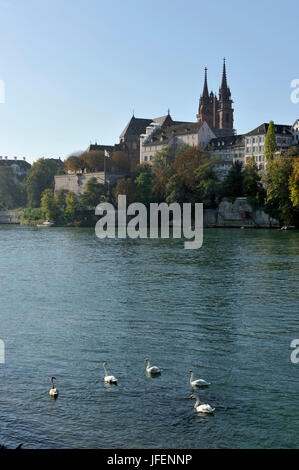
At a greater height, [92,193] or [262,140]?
[262,140]

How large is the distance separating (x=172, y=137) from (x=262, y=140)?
24.6m

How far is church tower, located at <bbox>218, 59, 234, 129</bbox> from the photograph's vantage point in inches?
5753

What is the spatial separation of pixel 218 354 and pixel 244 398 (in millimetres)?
3393

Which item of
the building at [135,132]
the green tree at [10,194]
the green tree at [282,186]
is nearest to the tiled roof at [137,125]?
the building at [135,132]

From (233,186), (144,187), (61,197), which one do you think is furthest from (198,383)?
(61,197)

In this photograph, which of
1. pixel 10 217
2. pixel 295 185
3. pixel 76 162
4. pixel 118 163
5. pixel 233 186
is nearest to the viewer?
pixel 295 185

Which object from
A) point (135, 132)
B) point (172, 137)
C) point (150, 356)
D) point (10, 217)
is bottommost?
point (150, 356)

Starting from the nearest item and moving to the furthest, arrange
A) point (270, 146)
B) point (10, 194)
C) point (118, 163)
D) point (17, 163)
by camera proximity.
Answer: point (270, 146) < point (118, 163) < point (10, 194) < point (17, 163)

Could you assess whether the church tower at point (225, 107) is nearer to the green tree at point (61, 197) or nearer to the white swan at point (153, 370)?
the green tree at point (61, 197)

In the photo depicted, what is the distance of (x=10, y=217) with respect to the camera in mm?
126375

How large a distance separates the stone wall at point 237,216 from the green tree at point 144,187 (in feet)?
42.3

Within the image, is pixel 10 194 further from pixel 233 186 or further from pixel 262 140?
pixel 233 186

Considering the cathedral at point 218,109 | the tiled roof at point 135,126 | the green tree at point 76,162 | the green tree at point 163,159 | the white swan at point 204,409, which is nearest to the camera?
the white swan at point 204,409

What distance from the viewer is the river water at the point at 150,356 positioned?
37.1 feet
